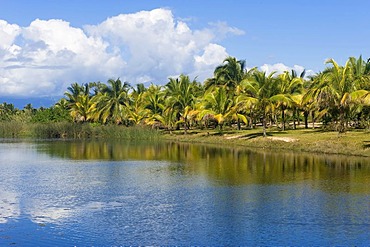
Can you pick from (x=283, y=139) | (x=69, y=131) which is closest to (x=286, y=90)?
(x=283, y=139)

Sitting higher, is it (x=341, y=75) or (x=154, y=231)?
(x=341, y=75)

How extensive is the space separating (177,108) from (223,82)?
32.2 feet

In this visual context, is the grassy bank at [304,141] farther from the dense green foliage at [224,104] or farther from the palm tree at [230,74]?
the palm tree at [230,74]

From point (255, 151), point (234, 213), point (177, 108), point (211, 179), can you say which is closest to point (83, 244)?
point (234, 213)

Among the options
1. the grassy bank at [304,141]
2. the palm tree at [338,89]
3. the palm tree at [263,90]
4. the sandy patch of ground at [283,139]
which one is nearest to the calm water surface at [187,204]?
the grassy bank at [304,141]

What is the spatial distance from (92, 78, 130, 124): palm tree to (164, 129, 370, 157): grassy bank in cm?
2310

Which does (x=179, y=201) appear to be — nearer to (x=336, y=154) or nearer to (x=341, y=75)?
(x=336, y=154)

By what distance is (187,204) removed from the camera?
22.7 metres

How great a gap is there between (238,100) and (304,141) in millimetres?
13352

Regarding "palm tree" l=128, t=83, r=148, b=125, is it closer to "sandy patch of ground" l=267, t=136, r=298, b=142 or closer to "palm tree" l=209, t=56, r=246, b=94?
"palm tree" l=209, t=56, r=246, b=94

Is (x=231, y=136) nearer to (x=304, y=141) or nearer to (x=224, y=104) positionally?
(x=224, y=104)

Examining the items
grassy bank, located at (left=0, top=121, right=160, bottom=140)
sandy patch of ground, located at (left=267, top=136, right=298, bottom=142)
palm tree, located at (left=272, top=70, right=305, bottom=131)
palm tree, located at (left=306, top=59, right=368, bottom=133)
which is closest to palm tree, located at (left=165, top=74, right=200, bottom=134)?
grassy bank, located at (left=0, top=121, right=160, bottom=140)

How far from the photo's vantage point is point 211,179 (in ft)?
102

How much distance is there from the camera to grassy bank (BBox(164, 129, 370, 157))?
46156mm
